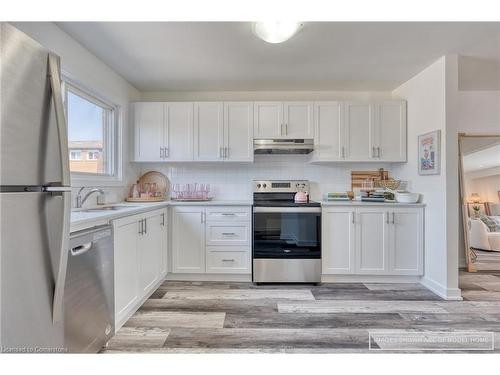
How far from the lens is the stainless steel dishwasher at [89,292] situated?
144cm

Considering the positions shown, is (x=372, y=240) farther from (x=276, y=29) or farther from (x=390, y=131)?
(x=276, y=29)

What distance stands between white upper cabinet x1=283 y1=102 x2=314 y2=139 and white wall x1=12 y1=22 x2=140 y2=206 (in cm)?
195

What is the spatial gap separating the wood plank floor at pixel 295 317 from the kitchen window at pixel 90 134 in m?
1.45

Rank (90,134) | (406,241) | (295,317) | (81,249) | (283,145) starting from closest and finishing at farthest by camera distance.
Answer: (81,249) → (295,317) → (90,134) → (406,241) → (283,145)

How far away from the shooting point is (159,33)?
225 centimetres

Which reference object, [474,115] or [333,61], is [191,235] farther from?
[474,115]

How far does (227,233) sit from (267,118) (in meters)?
1.49

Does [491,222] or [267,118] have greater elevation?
[267,118]

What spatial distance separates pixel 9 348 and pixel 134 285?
1307 mm

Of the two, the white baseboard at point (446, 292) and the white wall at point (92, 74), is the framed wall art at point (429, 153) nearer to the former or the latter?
the white baseboard at point (446, 292)

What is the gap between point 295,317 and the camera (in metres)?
2.29

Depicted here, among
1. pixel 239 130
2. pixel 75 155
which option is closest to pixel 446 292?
pixel 239 130

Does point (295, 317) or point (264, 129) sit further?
point (264, 129)
